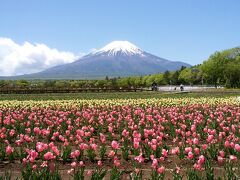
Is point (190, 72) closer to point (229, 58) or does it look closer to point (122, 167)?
point (229, 58)

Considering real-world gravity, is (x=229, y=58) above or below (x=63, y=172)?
above

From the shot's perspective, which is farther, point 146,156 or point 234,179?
point 146,156

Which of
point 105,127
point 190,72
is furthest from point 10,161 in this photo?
point 190,72

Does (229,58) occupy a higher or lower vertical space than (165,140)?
higher

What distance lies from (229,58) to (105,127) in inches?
3512

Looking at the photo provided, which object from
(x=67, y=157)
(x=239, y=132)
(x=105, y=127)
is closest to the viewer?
(x=67, y=157)

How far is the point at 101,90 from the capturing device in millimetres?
56219

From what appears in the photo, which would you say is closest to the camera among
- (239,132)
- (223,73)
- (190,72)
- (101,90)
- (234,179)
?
(234,179)

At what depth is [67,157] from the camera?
7.65 m

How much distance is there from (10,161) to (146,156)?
2.64m

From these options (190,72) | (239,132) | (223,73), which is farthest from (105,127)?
(190,72)

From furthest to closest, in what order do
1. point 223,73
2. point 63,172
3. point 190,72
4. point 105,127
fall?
1. point 190,72
2. point 223,73
3. point 105,127
4. point 63,172

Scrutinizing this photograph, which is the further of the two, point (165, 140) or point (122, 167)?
point (165, 140)

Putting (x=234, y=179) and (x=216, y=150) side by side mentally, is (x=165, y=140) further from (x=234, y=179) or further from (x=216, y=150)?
(x=234, y=179)
